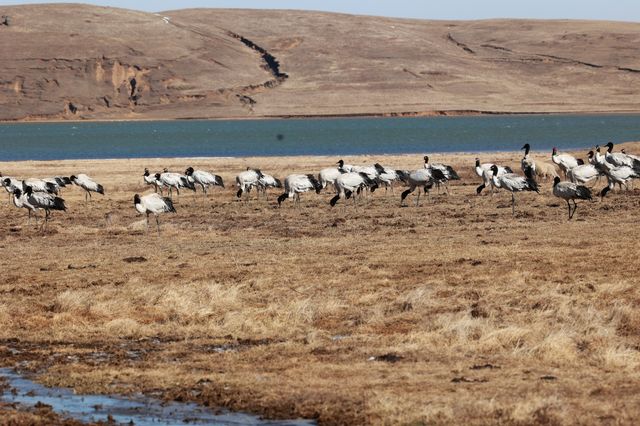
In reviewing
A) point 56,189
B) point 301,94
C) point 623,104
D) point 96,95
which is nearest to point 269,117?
point 301,94

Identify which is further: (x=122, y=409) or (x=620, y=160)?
(x=620, y=160)

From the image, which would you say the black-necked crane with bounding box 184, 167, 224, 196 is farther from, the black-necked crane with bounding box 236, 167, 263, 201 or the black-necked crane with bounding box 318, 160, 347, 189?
the black-necked crane with bounding box 318, 160, 347, 189

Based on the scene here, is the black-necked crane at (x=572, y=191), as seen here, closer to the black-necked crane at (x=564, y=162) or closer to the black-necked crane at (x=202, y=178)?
the black-necked crane at (x=564, y=162)

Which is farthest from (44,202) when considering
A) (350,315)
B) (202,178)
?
(350,315)

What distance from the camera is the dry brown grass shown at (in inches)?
476

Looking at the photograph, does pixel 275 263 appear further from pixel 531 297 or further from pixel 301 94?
pixel 301 94

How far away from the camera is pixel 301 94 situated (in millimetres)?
190250

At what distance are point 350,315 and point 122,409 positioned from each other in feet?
17.6

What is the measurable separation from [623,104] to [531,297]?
17716cm

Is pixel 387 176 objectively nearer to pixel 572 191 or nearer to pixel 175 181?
pixel 175 181

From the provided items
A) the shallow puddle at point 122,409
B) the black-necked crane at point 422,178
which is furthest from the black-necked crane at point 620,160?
the shallow puddle at point 122,409

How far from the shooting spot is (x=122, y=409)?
12070 millimetres

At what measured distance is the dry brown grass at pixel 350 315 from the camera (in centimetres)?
1210

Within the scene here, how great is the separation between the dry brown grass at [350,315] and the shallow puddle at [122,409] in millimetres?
238
